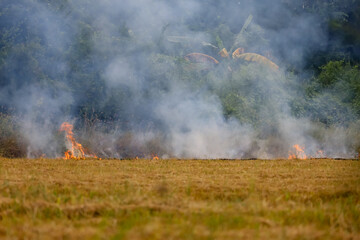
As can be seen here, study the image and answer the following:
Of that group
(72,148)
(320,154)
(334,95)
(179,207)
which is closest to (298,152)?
(320,154)

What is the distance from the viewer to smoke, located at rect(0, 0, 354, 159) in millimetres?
14984

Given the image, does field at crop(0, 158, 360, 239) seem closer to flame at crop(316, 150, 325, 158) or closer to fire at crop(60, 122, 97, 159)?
fire at crop(60, 122, 97, 159)

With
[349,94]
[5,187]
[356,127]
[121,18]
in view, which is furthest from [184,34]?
[5,187]

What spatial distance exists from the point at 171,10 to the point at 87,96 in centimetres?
1015

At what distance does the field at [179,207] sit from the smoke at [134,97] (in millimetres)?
6856

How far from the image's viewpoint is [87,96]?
53.7 feet

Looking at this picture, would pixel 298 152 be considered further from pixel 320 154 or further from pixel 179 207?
pixel 179 207

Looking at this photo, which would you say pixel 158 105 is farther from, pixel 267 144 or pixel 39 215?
pixel 39 215

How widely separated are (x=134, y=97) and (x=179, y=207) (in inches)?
465

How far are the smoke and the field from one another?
270 inches

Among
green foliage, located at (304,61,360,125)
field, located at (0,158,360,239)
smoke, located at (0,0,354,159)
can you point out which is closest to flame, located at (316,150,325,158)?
smoke, located at (0,0,354,159)

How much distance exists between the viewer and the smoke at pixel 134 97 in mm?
14984

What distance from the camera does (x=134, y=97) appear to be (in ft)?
54.5

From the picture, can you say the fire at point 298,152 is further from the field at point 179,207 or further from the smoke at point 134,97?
the field at point 179,207
